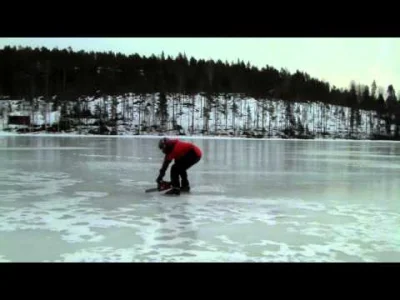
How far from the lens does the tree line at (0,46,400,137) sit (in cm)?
8094

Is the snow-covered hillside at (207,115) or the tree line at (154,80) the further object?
the tree line at (154,80)

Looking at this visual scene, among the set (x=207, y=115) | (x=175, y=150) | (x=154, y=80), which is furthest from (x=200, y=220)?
(x=154, y=80)

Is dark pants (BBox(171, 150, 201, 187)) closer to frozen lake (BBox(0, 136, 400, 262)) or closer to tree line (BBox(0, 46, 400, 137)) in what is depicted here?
frozen lake (BBox(0, 136, 400, 262))

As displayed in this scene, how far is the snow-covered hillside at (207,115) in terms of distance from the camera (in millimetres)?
68812

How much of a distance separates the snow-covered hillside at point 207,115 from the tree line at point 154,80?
202 cm

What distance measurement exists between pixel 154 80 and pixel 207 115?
18.3 metres

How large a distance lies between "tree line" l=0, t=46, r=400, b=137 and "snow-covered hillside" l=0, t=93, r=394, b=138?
202 centimetres

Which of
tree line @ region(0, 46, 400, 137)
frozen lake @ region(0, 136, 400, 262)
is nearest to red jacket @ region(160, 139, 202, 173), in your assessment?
frozen lake @ region(0, 136, 400, 262)

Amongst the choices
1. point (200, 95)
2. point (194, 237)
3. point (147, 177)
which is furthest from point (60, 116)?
point (194, 237)

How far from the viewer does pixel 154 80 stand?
8919 centimetres

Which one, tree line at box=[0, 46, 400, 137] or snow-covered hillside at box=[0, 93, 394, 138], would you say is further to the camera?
tree line at box=[0, 46, 400, 137]

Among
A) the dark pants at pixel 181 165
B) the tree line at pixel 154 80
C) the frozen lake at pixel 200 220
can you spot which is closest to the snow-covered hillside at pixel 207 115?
the tree line at pixel 154 80

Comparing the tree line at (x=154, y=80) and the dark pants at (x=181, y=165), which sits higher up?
the tree line at (x=154, y=80)

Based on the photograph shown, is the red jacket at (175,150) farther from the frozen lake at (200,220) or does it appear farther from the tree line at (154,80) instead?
the tree line at (154,80)
